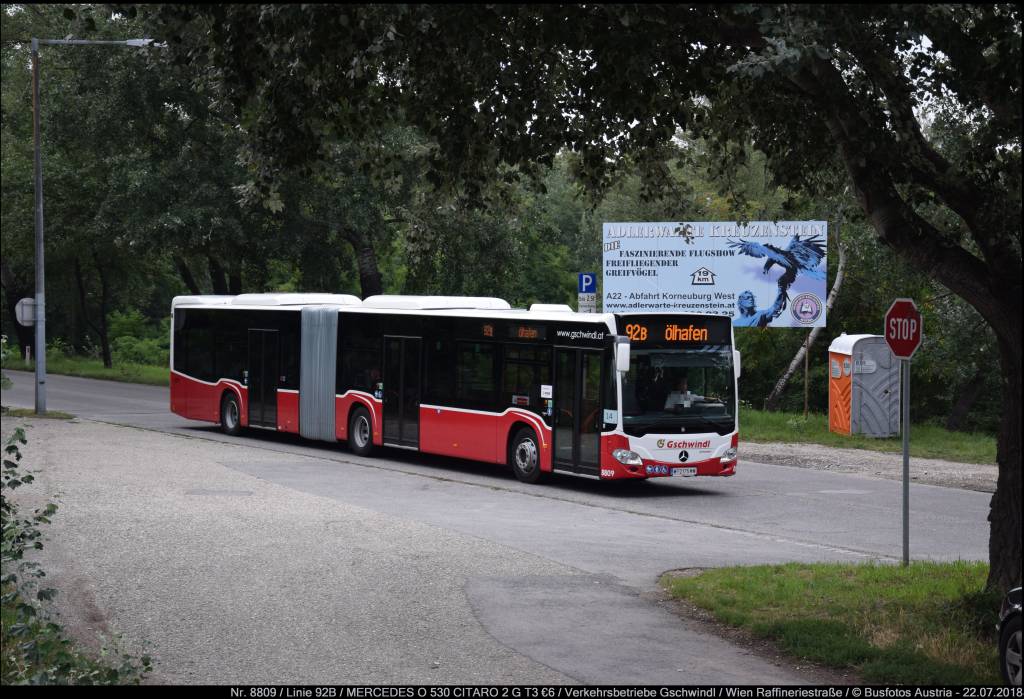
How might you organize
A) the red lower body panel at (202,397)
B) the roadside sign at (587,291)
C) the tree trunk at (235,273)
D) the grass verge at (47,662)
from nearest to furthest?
1. the grass verge at (47,662)
2. the roadside sign at (587,291)
3. the red lower body panel at (202,397)
4. the tree trunk at (235,273)

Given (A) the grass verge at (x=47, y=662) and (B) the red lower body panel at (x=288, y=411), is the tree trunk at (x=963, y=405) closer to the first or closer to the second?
(B) the red lower body panel at (x=288, y=411)

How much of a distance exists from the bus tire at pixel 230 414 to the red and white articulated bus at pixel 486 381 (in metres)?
0.03

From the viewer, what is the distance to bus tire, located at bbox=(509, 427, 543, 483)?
19.9 m

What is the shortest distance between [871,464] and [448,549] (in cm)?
1238

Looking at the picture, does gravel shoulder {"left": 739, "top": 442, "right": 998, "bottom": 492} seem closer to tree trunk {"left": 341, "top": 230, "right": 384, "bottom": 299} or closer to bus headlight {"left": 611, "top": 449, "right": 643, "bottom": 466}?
bus headlight {"left": 611, "top": 449, "right": 643, "bottom": 466}

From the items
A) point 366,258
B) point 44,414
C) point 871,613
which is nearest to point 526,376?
point 871,613

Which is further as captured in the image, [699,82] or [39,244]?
[39,244]

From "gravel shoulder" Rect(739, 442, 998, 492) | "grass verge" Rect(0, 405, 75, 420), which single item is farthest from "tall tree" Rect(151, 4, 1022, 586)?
"grass verge" Rect(0, 405, 75, 420)

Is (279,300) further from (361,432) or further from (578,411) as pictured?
(578,411)

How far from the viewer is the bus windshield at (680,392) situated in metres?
18.7

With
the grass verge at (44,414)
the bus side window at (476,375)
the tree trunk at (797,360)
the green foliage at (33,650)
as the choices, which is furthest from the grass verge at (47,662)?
the tree trunk at (797,360)

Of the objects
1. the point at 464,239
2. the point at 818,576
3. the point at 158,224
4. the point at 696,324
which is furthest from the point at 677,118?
the point at 158,224

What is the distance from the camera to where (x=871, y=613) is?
998 cm

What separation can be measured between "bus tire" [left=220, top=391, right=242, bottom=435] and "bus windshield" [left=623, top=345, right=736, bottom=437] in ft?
37.1
